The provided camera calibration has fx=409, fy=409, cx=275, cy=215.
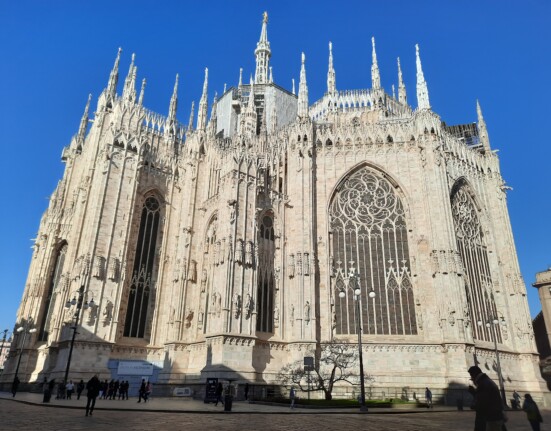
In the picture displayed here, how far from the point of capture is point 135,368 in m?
32.8

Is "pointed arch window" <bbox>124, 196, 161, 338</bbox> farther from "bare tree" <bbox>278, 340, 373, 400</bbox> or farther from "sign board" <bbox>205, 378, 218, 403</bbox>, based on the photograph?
"bare tree" <bbox>278, 340, 373, 400</bbox>

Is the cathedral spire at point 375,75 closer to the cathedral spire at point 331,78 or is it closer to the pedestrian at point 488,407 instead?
the cathedral spire at point 331,78

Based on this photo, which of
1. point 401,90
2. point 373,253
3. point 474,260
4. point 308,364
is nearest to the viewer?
point 308,364

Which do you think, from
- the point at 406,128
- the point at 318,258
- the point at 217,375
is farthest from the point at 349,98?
the point at 217,375

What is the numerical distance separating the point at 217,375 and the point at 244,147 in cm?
1826

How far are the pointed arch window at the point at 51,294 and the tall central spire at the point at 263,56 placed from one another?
35.2 m

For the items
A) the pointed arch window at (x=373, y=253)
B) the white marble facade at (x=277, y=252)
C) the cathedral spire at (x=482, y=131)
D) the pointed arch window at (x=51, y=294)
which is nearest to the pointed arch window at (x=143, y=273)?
the white marble facade at (x=277, y=252)

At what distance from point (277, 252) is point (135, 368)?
1471 cm

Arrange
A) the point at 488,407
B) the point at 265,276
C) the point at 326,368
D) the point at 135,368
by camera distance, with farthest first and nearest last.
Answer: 1. the point at 265,276
2. the point at 135,368
3. the point at 326,368
4. the point at 488,407

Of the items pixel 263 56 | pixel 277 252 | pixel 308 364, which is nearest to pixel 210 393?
pixel 308 364

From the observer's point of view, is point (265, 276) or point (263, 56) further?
point (263, 56)

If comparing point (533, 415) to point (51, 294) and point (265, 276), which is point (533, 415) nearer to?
point (265, 276)

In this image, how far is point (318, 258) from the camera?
34.6m

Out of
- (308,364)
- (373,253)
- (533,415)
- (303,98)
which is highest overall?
(303,98)
